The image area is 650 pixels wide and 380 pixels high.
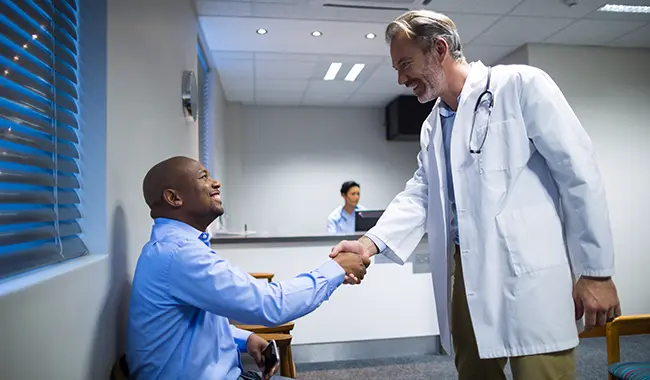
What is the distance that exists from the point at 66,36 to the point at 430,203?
4.14ft

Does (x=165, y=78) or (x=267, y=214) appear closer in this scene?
(x=165, y=78)

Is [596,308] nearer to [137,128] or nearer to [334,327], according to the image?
[137,128]

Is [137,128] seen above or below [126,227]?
above

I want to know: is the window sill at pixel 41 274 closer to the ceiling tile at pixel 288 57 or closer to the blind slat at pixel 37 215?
the blind slat at pixel 37 215

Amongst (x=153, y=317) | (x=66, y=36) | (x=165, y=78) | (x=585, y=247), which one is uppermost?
(x=165, y=78)

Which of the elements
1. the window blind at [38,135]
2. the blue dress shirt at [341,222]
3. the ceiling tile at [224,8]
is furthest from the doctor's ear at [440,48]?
the blue dress shirt at [341,222]

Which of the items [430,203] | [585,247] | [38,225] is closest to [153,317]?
[38,225]

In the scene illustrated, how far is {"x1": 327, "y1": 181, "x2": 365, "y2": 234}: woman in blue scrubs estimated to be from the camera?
15.6 feet

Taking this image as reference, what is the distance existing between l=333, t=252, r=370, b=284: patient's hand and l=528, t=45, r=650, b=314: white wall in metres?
3.44

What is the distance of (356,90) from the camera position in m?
5.77

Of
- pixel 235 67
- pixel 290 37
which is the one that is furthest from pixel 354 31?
pixel 235 67

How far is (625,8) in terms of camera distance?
3.42 metres

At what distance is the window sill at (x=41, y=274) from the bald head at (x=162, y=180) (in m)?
0.22

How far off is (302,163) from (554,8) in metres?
3.96
